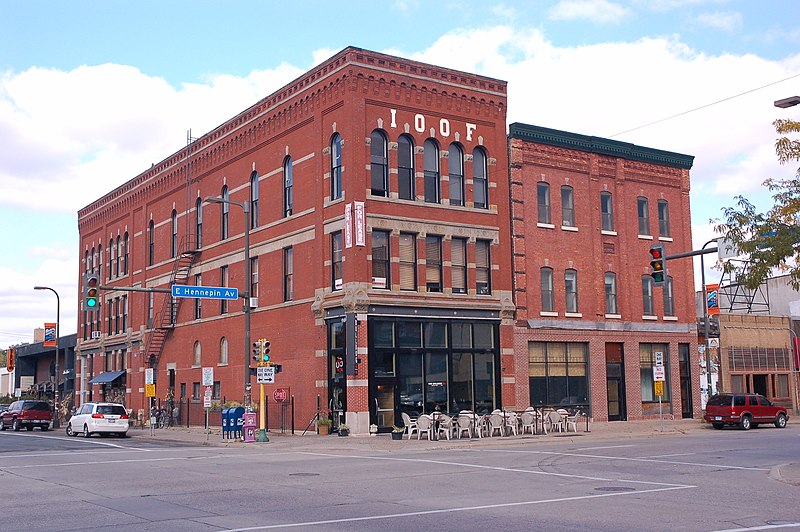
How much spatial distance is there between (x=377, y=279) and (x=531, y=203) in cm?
997

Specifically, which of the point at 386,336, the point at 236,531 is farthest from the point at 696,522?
the point at 386,336

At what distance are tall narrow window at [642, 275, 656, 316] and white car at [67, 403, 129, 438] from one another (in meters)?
26.4

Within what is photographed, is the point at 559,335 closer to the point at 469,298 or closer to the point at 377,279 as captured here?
the point at 469,298

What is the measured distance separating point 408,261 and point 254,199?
10522 mm

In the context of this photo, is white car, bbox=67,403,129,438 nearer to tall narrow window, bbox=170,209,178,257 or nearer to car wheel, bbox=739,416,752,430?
tall narrow window, bbox=170,209,178,257

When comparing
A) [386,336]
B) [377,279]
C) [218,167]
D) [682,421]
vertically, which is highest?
[218,167]

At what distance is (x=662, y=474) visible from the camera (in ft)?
66.3

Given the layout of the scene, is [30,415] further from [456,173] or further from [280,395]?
[456,173]

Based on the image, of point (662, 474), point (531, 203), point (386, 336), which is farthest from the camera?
point (531, 203)

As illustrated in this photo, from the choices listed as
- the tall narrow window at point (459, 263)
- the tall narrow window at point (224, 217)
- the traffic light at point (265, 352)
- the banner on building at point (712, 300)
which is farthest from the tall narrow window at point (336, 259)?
the banner on building at point (712, 300)

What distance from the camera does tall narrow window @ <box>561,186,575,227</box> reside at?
144 feet

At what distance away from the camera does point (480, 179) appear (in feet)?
133

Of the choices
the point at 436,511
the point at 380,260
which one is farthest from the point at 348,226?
the point at 436,511

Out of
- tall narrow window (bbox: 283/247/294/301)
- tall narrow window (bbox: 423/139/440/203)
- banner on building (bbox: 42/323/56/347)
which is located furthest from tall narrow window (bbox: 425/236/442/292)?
banner on building (bbox: 42/323/56/347)
